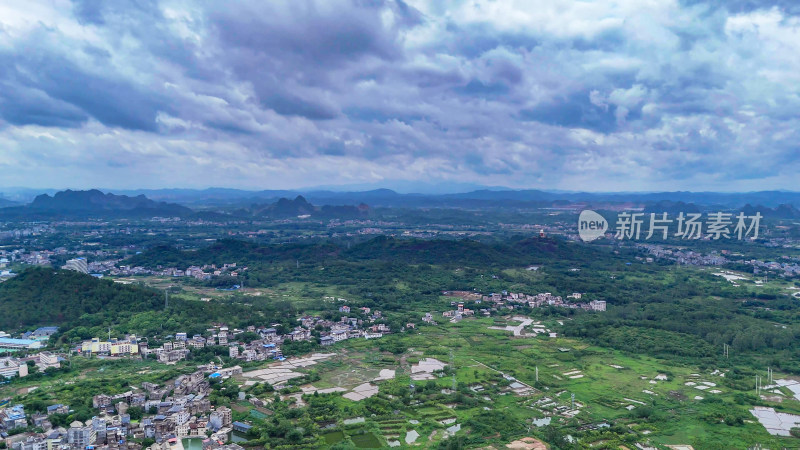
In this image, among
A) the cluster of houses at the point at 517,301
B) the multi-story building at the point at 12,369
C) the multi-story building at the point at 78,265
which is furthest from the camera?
the multi-story building at the point at 78,265

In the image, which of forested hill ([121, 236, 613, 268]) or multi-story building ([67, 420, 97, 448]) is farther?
forested hill ([121, 236, 613, 268])

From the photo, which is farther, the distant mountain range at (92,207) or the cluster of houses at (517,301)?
the distant mountain range at (92,207)

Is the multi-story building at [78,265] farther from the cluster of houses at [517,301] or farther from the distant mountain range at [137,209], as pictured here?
the distant mountain range at [137,209]

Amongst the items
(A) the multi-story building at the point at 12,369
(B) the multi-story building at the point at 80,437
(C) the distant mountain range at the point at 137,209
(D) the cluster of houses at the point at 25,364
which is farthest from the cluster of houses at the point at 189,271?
(C) the distant mountain range at the point at 137,209

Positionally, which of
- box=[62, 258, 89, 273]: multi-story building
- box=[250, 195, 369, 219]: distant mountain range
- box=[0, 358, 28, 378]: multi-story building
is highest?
box=[250, 195, 369, 219]: distant mountain range

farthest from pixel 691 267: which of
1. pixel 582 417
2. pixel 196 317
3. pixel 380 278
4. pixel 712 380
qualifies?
pixel 196 317

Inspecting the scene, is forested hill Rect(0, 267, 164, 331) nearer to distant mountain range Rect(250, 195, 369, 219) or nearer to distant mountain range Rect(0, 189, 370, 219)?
distant mountain range Rect(0, 189, 370, 219)

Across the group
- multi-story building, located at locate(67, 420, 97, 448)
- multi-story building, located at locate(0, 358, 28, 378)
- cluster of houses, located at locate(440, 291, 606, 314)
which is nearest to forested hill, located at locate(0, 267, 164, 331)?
multi-story building, located at locate(0, 358, 28, 378)

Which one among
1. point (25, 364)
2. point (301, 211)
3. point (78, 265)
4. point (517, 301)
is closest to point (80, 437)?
point (25, 364)
